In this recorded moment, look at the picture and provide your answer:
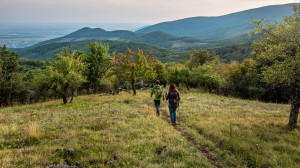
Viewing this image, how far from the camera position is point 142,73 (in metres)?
23.8

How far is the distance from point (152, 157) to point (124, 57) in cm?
1873

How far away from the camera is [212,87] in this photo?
44406 mm

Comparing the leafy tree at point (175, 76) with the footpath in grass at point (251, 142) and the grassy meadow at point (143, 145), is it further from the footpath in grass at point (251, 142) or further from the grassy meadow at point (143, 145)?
the grassy meadow at point (143, 145)

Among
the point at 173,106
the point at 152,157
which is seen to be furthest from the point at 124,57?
the point at 152,157

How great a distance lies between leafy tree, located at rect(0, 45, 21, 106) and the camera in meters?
29.4

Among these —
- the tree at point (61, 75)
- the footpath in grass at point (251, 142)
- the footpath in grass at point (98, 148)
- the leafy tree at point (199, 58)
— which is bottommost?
the footpath in grass at point (251, 142)

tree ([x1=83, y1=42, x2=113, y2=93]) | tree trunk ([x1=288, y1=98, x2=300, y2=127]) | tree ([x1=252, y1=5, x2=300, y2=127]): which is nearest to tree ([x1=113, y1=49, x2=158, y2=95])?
tree ([x1=83, y1=42, x2=113, y2=93])

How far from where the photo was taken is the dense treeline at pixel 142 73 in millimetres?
8578

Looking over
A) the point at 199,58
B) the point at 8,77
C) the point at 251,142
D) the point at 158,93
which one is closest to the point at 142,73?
the point at 158,93

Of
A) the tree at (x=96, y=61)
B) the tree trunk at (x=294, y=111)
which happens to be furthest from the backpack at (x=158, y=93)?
the tree at (x=96, y=61)

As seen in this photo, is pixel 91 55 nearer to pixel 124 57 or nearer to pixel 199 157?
pixel 124 57

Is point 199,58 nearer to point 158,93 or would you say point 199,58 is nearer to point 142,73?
point 142,73

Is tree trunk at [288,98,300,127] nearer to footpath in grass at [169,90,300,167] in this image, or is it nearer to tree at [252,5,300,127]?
tree at [252,5,300,127]

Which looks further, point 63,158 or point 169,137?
point 169,137
